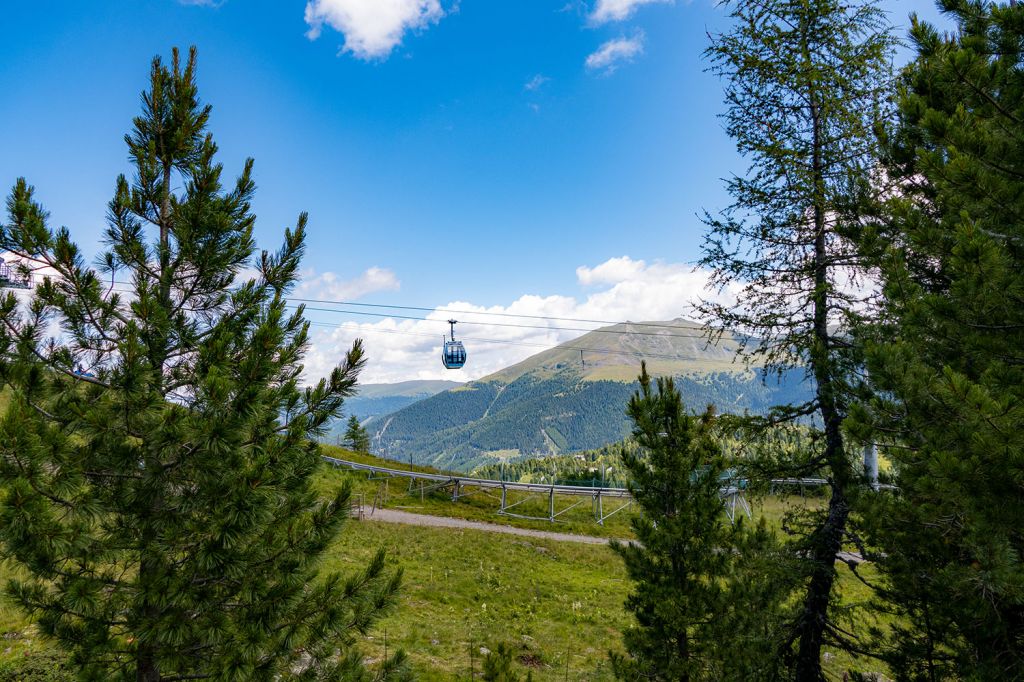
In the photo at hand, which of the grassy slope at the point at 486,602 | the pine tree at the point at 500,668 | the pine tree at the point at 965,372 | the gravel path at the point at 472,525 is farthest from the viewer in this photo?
the gravel path at the point at 472,525

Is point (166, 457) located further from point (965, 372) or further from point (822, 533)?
point (822, 533)

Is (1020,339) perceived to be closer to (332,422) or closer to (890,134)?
(890,134)

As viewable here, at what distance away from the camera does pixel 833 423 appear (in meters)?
8.22

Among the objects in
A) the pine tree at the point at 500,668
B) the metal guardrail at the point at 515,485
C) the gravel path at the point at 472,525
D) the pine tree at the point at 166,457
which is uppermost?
the pine tree at the point at 166,457

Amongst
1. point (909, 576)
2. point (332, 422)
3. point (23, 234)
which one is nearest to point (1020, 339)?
point (909, 576)

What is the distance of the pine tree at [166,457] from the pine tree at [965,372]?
589 cm

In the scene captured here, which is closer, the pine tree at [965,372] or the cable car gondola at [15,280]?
the pine tree at [965,372]

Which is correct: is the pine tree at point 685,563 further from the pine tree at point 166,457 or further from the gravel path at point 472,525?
the gravel path at point 472,525

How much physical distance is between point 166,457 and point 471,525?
3189 cm

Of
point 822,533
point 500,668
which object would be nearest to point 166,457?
point 500,668

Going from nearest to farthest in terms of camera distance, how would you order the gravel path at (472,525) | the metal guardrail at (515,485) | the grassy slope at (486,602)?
the grassy slope at (486,602)
the gravel path at (472,525)
the metal guardrail at (515,485)

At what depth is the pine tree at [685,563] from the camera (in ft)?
23.0

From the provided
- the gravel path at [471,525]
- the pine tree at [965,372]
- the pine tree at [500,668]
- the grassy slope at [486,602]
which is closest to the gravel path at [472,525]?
the gravel path at [471,525]

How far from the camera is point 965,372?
5332 millimetres
